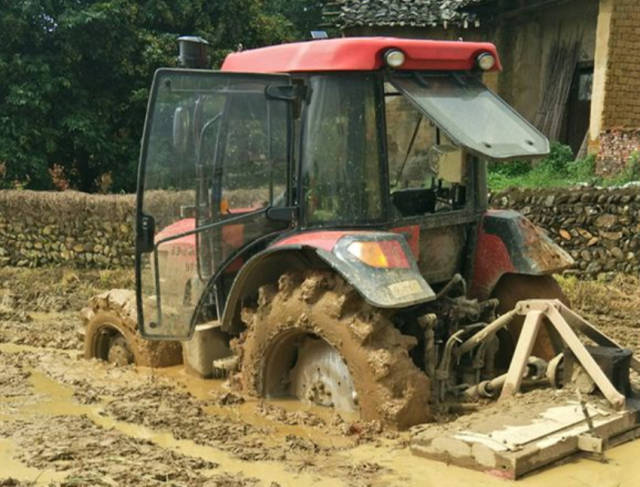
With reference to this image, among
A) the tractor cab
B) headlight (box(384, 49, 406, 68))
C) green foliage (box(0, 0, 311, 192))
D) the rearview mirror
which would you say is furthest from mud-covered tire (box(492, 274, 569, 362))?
green foliage (box(0, 0, 311, 192))

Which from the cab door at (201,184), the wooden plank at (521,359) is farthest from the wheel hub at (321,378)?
the wooden plank at (521,359)

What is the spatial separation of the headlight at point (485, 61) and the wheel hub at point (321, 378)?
1.90 m

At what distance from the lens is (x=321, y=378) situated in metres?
4.84

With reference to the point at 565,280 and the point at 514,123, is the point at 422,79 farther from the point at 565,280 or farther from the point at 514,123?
the point at 565,280

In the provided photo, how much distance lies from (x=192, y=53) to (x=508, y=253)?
92.3 inches

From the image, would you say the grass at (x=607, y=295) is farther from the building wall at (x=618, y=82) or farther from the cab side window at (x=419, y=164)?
the building wall at (x=618, y=82)

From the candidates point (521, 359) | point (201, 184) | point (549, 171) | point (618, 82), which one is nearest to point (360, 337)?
point (521, 359)

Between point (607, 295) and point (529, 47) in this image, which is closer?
point (607, 295)

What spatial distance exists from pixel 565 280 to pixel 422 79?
14.9 ft

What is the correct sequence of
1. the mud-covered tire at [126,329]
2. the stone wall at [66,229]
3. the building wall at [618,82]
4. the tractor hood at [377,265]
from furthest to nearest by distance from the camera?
1. the building wall at [618,82]
2. the stone wall at [66,229]
3. the mud-covered tire at [126,329]
4. the tractor hood at [377,265]

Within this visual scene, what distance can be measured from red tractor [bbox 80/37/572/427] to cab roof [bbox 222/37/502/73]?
1 cm

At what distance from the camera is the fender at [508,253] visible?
5227mm

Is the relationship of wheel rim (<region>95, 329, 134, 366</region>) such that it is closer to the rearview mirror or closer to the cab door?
the cab door

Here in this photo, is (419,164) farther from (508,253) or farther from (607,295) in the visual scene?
(607,295)
